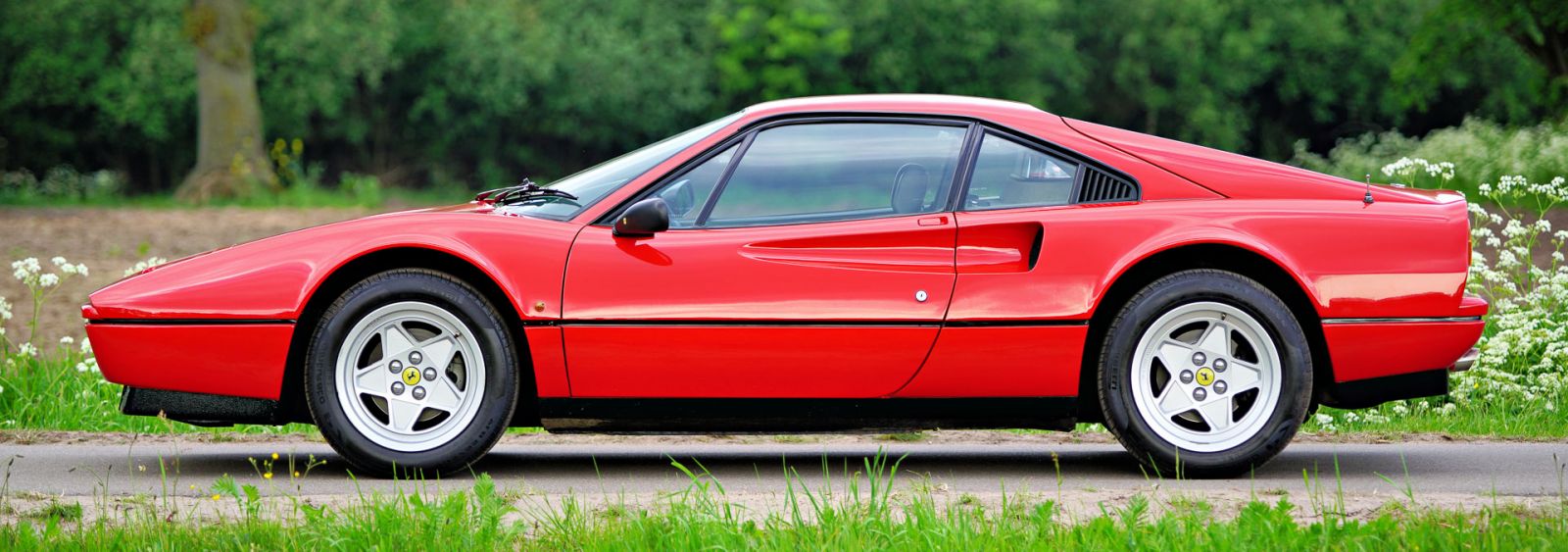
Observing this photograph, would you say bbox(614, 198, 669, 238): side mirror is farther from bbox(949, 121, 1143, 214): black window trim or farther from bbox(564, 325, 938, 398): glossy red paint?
bbox(949, 121, 1143, 214): black window trim

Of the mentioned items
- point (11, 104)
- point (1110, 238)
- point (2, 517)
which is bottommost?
point (2, 517)

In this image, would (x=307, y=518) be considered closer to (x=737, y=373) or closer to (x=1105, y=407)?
(x=737, y=373)

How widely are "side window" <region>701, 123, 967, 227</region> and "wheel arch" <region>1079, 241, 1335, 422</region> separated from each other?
0.68 m

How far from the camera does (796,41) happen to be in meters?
44.0

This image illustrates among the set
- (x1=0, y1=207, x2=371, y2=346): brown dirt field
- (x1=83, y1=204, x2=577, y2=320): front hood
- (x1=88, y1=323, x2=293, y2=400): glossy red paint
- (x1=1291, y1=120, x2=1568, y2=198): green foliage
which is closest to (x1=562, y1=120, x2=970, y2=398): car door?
(x1=83, y1=204, x2=577, y2=320): front hood

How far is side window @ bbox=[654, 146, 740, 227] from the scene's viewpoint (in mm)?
5223

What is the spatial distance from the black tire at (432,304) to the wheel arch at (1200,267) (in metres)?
1.94

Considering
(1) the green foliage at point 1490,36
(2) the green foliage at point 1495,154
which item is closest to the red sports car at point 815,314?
(2) the green foliage at point 1495,154

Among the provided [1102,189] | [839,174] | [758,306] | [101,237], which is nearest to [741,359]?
[758,306]

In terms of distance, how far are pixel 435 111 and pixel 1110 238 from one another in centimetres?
3752

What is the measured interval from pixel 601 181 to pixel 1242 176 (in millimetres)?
2228

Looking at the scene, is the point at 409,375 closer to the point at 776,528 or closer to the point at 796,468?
the point at 796,468

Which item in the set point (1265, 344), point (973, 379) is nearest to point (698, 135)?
point (973, 379)

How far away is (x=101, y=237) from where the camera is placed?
58.4 feet
